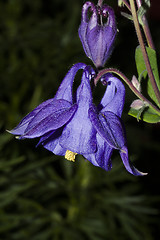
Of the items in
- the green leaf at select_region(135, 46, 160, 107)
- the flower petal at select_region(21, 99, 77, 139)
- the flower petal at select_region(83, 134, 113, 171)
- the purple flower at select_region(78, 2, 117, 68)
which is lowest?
the flower petal at select_region(83, 134, 113, 171)

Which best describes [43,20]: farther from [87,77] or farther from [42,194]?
[87,77]

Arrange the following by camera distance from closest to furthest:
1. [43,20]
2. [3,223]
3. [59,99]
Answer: [59,99] → [3,223] → [43,20]

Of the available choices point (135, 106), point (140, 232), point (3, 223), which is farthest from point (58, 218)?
point (135, 106)

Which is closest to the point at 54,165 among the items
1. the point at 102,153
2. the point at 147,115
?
the point at 147,115

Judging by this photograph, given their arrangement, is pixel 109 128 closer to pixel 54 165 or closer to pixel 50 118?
pixel 50 118

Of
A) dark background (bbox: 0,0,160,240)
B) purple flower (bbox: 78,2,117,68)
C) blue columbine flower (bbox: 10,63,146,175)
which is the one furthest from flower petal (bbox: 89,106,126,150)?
dark background (bbox: 0,0,160,240)

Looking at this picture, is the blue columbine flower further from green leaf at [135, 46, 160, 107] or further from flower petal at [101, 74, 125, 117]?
green leaf at [135, 46, 160, 107]
